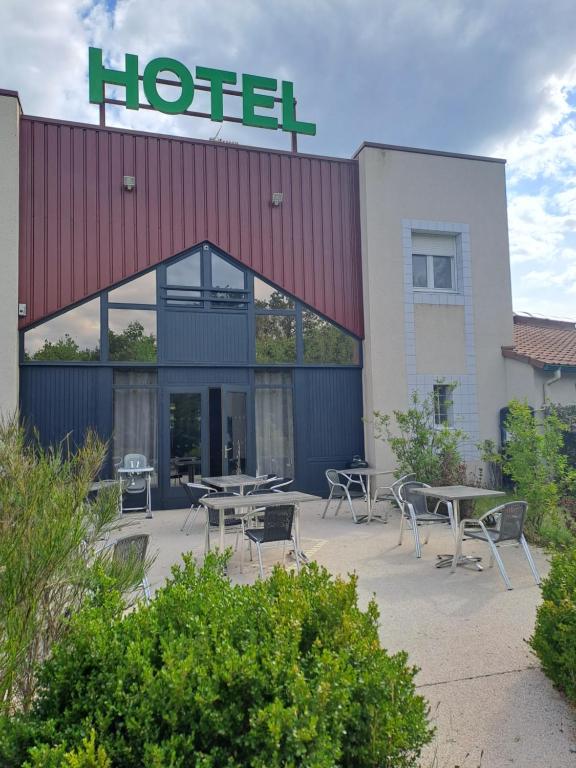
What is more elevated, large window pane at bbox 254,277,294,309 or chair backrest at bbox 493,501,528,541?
large window pane at bbox 254,277,294,309

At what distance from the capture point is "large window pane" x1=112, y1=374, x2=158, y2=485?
9844mm

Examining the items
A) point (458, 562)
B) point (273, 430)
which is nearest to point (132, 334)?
point (273, 430)

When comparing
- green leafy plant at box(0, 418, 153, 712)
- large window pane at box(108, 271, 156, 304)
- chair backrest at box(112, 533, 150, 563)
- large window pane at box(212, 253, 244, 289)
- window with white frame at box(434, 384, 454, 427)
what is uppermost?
large window pane at box(212, 253, 244, 289)

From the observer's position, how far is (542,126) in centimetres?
1027

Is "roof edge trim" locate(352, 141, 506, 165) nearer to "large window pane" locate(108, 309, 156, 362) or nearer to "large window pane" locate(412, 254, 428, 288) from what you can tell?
"large window pane" locate(412, 254, 428, 288)

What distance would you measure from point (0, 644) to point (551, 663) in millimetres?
2735

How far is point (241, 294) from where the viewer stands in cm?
1063

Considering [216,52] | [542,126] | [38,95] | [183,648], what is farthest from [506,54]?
[183,648]

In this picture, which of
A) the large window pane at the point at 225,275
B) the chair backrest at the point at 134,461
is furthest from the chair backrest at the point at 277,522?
the large window pane at the point at 225,275

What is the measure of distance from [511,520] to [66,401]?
7.33 metres

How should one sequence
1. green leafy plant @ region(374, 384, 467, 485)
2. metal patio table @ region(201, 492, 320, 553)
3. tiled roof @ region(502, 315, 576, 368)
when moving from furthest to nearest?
tiled roof @ region(502, 315, 576, 368) < green leafy plant @ region(374, 384, 467, 485) < metal patio table @ region(201, 492, 320, 553)

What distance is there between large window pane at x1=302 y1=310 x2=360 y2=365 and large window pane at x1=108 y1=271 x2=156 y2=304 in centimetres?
294

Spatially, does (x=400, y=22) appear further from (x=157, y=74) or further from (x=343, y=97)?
(x=157, y=74)

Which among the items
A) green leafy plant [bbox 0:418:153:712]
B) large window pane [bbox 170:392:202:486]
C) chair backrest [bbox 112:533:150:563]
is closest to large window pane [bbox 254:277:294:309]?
large window pane [bbox 170:392:202:486]
